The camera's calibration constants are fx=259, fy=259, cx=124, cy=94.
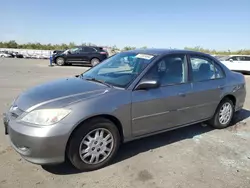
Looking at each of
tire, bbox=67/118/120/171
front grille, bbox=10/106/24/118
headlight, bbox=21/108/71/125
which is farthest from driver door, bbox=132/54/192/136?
front grille, bbox=10/106/24/118

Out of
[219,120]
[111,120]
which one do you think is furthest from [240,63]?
[111,120]

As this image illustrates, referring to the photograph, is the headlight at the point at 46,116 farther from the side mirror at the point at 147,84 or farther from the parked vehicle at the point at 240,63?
the parked vehicle at the point at 240,63

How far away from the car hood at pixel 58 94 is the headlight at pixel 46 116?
0.08 metres

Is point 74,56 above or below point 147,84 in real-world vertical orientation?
above

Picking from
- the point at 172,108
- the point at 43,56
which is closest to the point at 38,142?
the point at 172,108

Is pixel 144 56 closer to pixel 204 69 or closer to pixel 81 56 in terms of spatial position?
pixel 204 69

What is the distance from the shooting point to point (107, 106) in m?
3.32

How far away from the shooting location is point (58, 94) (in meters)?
3.38

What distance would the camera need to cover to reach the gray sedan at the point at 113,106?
119 inches

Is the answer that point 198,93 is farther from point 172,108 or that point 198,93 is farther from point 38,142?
point 38,142

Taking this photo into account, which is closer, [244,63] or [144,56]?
[144,56]

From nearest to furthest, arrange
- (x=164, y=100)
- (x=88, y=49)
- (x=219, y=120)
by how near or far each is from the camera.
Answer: (x=164, y=100) < (x=219, y=120) < (x=88, y=49)

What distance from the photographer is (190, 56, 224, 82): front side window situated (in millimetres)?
4496

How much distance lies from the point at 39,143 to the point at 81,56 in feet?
59.4
